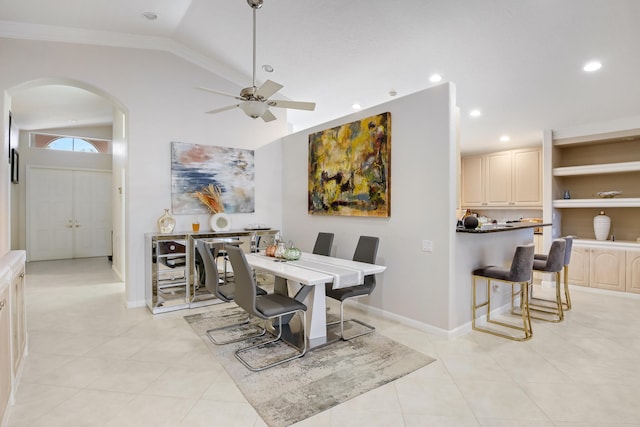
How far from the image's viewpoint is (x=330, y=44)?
13.1 feet

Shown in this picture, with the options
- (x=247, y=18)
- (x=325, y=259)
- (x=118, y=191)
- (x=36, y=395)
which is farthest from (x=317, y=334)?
(x=118, y=191)

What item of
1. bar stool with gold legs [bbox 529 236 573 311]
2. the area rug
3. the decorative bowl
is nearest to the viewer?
the area rug

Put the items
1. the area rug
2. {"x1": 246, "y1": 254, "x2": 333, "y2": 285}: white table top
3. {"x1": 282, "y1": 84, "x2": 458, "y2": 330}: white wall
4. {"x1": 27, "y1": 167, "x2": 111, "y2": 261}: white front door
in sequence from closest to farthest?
1. the area rug
2. {"x1": 246, "y1": 254, "x2": 333, "y2": 285}: white table top
3. {"x1": 282, "y1": 84, "x2": 458, "y2": 330}: white wall
4. {"x1": 27, "y1": 167, "x2": 111, "y2": 261}: white front door

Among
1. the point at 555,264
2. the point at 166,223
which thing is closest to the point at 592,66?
the point at 555,264

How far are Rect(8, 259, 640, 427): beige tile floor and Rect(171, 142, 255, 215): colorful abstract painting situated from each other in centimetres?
165

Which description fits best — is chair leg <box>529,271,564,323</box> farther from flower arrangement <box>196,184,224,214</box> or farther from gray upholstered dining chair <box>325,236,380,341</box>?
flower arrangement <box>196,184,224,214</box>

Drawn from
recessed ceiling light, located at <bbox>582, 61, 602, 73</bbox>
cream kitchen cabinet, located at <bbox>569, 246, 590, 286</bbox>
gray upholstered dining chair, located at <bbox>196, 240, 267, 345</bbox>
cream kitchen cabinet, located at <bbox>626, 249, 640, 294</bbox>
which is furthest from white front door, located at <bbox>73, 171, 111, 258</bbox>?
cream kitchen cabinet, located at <bbox>626, 249, 640, 294</bbox>

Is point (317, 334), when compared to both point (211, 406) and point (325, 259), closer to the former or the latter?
point (325, 259)

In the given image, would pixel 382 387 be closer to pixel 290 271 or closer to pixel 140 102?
pixel 290 271

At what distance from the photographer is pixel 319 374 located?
2621 mm

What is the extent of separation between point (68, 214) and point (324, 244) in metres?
7.50

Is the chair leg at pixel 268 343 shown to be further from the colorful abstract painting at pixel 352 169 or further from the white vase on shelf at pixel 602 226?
the white vase on shelf at pixel 602 226

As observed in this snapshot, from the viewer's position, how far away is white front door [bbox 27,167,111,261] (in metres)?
8.02

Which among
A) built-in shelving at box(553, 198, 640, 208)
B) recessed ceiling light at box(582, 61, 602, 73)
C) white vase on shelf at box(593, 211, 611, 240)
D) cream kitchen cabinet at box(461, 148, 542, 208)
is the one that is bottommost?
white vase on shelf at box(593, 211, 611, 240)
